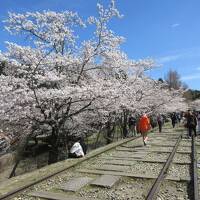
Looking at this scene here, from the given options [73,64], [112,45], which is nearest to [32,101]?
[73,64]

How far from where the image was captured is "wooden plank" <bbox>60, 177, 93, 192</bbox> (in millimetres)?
8008

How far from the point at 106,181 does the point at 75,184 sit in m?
0.83

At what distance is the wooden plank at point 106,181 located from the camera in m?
8.34

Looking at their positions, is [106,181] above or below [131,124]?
below

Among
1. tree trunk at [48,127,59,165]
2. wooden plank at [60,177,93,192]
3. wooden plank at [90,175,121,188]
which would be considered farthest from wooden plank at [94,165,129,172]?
tree trunk at [48,127,59,165]

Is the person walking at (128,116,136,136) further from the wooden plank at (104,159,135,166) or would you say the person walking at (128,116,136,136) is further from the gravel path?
the gravel path

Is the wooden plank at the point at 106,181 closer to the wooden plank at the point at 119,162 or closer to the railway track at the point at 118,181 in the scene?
the railway track at the point at 118,181

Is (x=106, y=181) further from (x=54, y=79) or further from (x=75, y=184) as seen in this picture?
(x=54, y=79)

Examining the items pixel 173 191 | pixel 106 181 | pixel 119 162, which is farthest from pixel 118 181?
pixel 119 162

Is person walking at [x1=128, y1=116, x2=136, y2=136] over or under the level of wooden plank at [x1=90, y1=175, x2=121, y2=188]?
over

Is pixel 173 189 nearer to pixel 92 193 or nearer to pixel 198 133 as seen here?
pixel 92 193

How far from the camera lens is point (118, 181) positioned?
8.81 metres

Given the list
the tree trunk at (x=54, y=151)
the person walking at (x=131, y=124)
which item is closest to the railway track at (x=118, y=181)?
the tree trunk at (x=54, y=151)

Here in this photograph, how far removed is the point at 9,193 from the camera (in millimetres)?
7422
